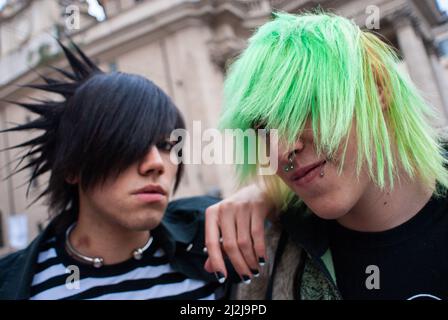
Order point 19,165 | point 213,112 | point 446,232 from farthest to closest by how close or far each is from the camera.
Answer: point 213,112
point 19,165
point 446,232

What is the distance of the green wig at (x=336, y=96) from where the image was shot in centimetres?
102

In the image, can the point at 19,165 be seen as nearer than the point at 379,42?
No

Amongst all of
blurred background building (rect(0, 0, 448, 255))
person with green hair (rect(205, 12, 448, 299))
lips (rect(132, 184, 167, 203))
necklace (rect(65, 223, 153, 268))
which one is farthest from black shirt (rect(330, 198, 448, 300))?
blurred background building (rect(0, 0, 448, 255))

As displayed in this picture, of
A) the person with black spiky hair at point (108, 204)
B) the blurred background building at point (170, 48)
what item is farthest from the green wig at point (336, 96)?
the blurred background building at point (170, 48)

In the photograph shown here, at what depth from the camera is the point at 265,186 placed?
1438mm

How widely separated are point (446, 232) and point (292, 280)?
514 mm

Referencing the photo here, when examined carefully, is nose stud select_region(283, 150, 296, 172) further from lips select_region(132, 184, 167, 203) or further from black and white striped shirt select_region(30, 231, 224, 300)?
black and white striped shirt select_region(30, 231, 224, 300)

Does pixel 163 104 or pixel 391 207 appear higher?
pixel 163 104

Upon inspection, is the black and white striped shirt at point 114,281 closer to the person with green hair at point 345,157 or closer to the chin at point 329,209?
the person with green hair at point 345,157

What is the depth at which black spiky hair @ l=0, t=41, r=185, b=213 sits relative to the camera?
151 cm

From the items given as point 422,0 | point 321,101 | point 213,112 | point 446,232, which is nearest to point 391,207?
point 446,232

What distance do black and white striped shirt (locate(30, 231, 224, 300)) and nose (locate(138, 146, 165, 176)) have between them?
0.44 meters
